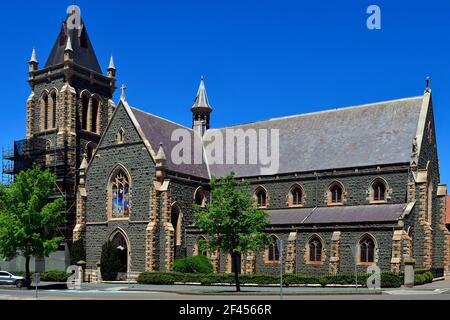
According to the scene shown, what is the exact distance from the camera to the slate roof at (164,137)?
51.6 meters

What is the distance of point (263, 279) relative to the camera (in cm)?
4109

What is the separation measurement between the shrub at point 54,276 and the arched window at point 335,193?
80.2 feet

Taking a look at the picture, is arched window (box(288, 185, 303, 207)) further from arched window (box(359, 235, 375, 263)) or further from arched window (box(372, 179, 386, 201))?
arched window (box(359, 235, 375, 263))

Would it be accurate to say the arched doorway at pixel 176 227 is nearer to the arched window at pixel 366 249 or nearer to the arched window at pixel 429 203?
the arched window at pixel 366 249

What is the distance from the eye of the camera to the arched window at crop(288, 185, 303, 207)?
5172 centimetres

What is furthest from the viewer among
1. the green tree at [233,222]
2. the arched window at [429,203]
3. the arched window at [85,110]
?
the arched window at [85,110]

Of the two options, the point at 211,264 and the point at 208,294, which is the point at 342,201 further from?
the point at 208,294

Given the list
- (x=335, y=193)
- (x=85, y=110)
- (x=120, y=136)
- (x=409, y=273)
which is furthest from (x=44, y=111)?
(x=409, y=273)

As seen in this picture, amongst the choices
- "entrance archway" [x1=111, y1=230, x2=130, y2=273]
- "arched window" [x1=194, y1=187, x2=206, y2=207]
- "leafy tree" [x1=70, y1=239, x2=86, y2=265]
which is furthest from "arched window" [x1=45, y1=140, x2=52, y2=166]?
"arched window" [x1=194, y1=187, x2=206, y2=207]

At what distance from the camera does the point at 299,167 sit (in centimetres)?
5222

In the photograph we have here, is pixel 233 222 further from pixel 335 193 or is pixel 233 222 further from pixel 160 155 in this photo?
pixel 335 193

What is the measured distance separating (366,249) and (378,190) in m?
6.51

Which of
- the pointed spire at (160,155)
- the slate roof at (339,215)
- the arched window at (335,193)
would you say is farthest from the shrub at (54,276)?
the arched window at (335,193)

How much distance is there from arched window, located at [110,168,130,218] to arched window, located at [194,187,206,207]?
21.9 ft
